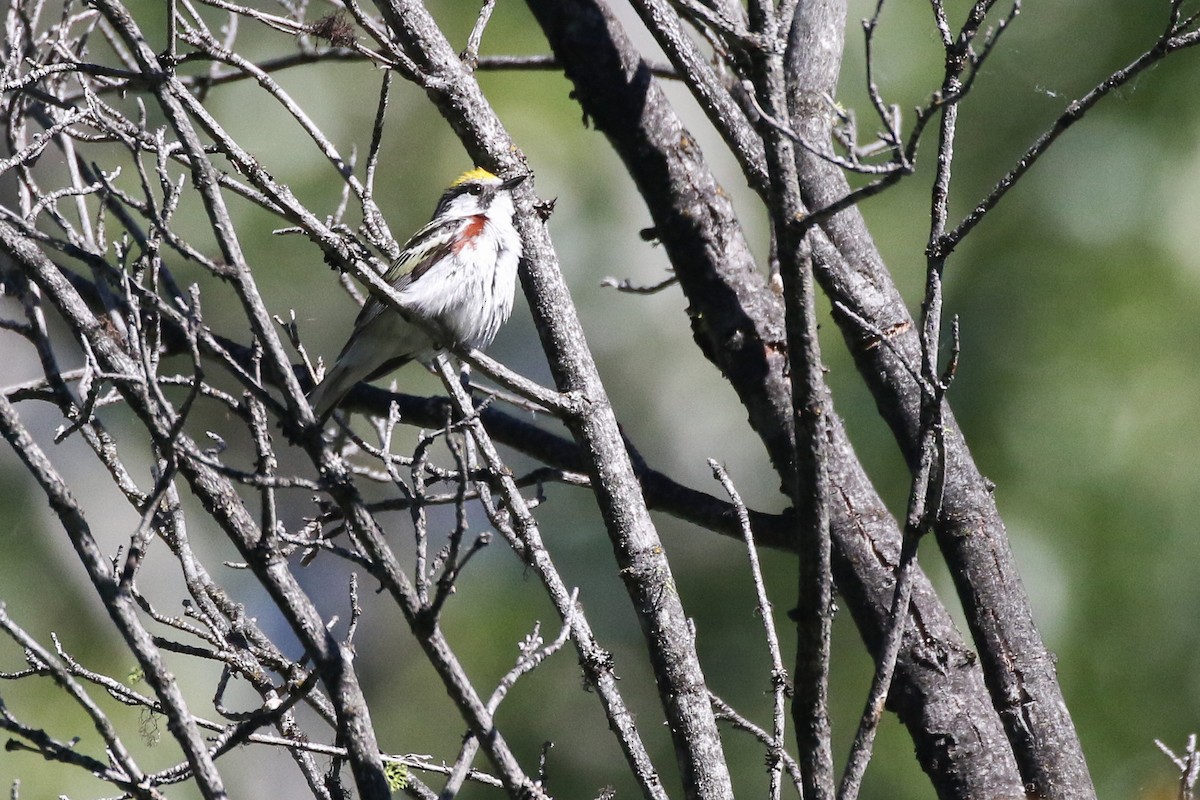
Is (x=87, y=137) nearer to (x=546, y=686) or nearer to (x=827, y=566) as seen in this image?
(x=827, y=566)

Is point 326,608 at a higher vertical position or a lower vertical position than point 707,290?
higher

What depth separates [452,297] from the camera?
5074 millimetres

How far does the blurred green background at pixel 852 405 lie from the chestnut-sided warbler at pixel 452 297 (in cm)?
410

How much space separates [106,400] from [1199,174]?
399 inches

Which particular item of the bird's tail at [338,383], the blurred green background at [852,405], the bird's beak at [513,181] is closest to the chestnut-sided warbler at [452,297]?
the bird's tail at [338,383]

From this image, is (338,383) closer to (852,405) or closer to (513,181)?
(513,181)

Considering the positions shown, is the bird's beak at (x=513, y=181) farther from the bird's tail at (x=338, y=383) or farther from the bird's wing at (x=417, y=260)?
the bird's wing at (x=417, y=260)

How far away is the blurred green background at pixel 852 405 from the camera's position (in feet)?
29.9

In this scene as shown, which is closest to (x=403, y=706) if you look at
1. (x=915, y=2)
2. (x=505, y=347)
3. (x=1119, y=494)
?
(x=505, y=347)

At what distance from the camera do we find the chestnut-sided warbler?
496cm

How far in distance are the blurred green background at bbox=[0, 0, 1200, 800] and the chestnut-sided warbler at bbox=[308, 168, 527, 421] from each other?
162 inches

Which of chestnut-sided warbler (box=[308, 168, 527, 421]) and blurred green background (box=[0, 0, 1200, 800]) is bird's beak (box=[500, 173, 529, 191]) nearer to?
chestnut-sided warbler (box=[308, 168, 527, 421])

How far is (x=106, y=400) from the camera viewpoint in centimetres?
342

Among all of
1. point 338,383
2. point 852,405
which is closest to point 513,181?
point 338,383
